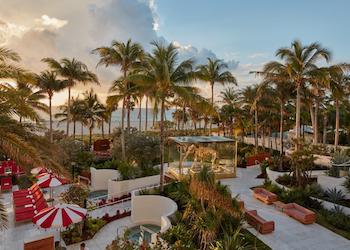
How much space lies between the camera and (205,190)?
9.09 metres

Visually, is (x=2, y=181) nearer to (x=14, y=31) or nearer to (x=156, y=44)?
(x=14, y=31)

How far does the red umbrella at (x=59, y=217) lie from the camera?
987 centimetres

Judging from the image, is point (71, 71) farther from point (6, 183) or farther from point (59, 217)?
point (59, 217)

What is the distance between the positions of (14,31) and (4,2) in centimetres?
115

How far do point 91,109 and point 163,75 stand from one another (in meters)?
22.7

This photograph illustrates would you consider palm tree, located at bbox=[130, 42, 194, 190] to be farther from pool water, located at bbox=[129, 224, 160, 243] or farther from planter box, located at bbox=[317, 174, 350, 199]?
planter box, located at bbox=[317, 174, 350, 199]

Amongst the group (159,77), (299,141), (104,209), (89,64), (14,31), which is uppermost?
(89,64)

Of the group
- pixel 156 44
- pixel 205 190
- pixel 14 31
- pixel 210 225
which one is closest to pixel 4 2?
pixel 14 31

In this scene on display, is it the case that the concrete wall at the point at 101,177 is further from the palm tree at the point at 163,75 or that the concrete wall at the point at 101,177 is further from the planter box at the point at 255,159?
the planter box at the point at 255,159

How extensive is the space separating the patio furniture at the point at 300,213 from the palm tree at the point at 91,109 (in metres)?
26.4

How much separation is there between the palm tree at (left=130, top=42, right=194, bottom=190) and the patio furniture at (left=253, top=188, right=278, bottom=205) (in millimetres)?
5248

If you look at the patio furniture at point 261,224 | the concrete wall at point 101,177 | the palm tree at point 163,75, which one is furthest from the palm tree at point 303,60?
the concrete wall at point 101,177

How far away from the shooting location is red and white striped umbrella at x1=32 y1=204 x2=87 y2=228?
9867mm

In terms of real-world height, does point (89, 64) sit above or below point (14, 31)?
above
